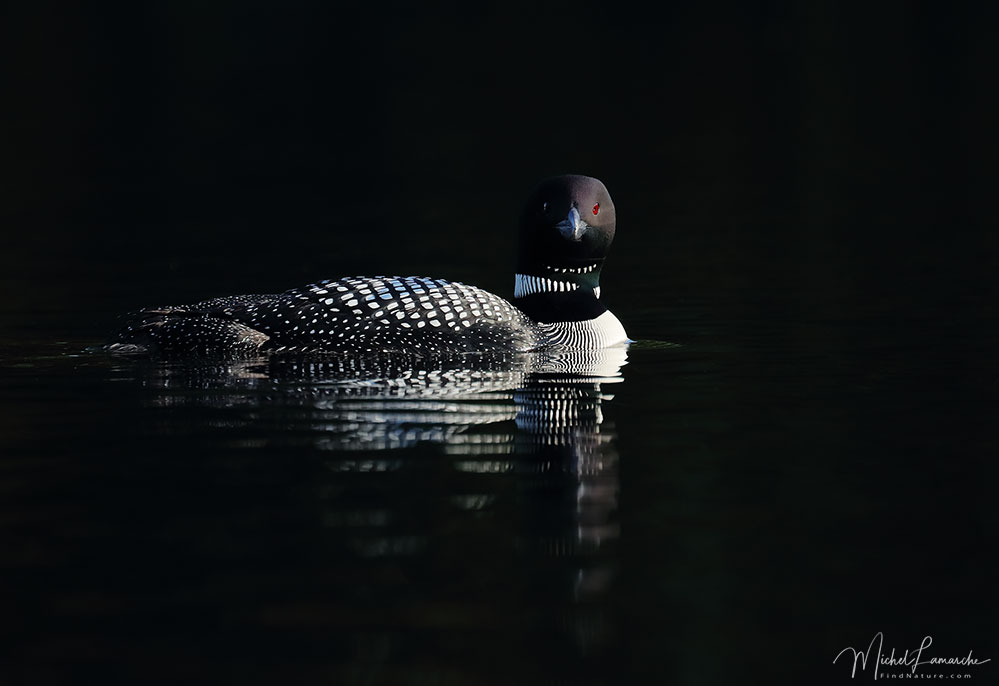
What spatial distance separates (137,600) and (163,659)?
487 millimetres

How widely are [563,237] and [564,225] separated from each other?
0.09m

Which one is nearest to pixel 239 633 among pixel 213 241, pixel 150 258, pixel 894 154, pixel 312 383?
pixel 312 383

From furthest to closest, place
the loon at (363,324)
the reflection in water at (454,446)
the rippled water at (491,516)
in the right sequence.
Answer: the loon at (363,324) → the reflection in water at (454,446) → the rippled water at (491,516)

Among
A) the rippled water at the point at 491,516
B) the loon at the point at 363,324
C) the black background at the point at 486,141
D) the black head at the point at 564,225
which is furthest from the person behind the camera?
the black background at the point at 486,141

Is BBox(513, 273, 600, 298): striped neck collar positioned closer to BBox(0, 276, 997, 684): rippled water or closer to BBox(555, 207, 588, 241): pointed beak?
BBox(555, 207, 588, 241): pointed beak

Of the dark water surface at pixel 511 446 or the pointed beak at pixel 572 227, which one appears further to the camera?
the pointed beak at pixel 572 227

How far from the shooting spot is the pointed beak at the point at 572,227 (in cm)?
952

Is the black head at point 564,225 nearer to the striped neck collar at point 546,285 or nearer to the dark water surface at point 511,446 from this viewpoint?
the striped neck collar at point 546,285

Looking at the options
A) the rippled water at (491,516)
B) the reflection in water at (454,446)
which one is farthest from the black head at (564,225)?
the rippled water at (491,516)

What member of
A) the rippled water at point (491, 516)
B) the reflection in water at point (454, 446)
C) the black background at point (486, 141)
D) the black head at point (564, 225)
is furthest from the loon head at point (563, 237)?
the black background at point (486, 141)

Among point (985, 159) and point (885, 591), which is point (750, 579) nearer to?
point (885, 591)

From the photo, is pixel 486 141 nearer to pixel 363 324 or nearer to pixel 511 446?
pixel 363 324

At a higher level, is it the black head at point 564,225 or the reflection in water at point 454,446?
the black head at point 564,225

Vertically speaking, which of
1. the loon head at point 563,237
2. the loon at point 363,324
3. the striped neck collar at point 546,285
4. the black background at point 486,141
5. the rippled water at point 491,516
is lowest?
the rippled water at point 491,516
